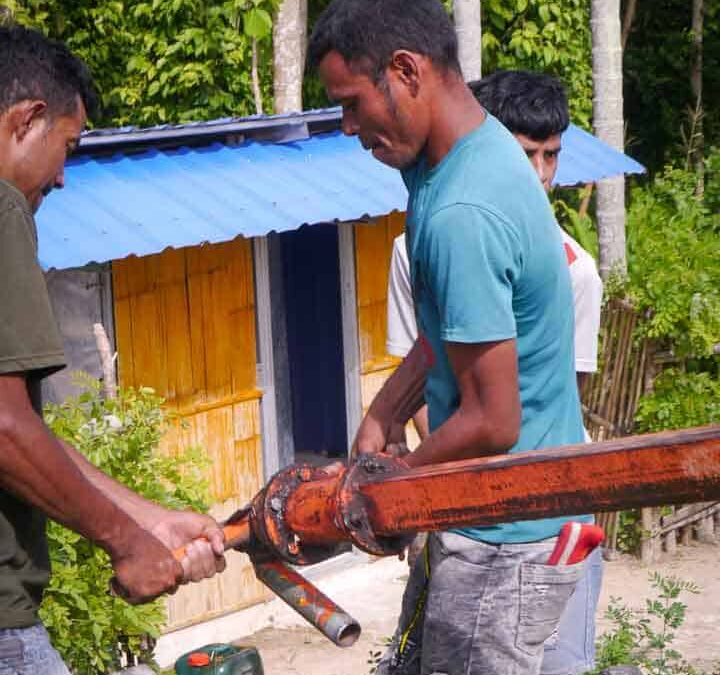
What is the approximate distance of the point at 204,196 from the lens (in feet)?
21.5

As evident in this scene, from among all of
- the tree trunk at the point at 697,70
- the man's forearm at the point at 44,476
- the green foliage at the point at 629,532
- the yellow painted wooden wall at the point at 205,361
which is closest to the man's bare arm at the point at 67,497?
the man's forearm at the point at 44,476

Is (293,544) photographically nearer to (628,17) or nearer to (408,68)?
(408,68)

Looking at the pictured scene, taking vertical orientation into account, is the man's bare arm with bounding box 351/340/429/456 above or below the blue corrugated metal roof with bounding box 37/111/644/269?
above

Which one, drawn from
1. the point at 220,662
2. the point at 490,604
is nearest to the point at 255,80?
the point at 220,662

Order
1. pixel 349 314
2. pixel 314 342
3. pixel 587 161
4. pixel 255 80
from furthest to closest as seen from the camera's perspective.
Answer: pixel 255 80
pixel 314 342
pixel 587 161
pixel 349 314

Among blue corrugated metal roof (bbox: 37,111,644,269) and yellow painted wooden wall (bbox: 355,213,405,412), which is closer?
blue corrugated metal roof (bbox: 37,111,644,269)

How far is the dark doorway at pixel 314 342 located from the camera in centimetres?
984

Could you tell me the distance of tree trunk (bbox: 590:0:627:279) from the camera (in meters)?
9.52

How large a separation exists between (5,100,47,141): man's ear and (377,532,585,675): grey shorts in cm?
122

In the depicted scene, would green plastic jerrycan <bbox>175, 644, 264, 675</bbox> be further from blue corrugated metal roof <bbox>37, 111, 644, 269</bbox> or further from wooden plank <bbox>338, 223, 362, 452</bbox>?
wooden plank <bbox>338, 223, 362, 452</bbox>

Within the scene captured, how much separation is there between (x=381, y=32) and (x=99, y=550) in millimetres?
3005

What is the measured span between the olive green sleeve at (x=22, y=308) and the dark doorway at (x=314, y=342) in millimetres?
6840

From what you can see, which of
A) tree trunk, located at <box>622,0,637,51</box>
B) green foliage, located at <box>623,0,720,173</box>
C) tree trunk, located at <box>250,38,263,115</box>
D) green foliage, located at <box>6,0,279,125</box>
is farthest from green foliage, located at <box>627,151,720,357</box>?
green foliage, located at <box>623,0,720,173</box>

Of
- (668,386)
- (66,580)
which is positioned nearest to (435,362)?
(66,580)
